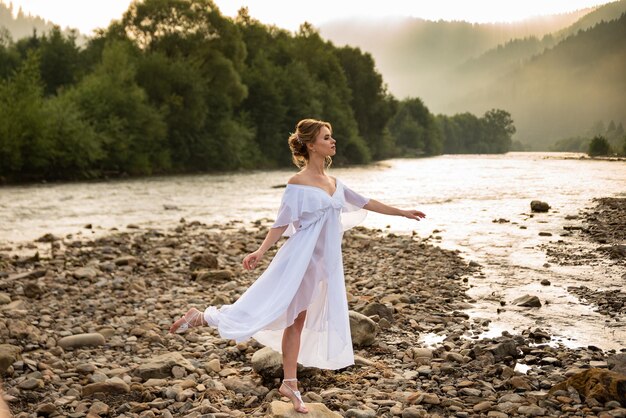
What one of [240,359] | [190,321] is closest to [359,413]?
[190,321]

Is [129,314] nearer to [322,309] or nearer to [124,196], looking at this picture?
[322,309]

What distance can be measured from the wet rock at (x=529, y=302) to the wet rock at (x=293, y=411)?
538cm

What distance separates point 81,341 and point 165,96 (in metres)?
45.0

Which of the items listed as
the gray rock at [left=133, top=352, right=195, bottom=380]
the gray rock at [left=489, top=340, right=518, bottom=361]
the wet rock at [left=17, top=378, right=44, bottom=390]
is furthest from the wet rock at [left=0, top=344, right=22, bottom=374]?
the gray rock at [left=489, top=340, right=518, bottom=361]

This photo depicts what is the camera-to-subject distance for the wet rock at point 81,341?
24.8ft

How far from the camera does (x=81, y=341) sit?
7641 mm

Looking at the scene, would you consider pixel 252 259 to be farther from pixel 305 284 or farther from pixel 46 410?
pixel 46 410

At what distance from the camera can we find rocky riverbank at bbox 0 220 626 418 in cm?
566

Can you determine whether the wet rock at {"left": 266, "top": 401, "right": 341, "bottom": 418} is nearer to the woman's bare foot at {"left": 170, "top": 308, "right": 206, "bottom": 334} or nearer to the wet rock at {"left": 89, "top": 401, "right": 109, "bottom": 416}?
the woman's bare foot at {"left": 170, "top": 308, "right": 206, "bottom": 334}

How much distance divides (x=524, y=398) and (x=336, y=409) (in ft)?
5.97

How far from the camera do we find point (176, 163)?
5116cm

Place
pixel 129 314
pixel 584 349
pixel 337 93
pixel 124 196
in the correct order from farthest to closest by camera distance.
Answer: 1. pixel 337 93
2. pixel 124 196
3. pixel 129 314
4. pixel 584 349

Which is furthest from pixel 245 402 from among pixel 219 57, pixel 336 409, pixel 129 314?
pixel 219 57

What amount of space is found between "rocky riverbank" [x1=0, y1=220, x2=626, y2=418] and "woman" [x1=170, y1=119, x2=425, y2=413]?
0.62 m
